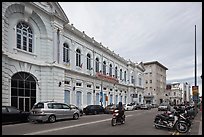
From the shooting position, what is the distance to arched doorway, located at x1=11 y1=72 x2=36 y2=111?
78.3 ft

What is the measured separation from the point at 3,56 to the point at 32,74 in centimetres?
481

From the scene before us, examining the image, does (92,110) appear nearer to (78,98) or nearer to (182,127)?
(78,98)

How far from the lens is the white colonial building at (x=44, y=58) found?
23.6 meters

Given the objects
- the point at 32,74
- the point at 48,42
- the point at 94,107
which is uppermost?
the point at 48,42

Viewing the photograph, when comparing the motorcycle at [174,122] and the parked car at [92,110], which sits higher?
the motorcycle at [174,122]

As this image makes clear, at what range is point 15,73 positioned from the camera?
947 inches

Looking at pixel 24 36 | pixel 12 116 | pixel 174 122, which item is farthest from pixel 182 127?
pixel 24 36

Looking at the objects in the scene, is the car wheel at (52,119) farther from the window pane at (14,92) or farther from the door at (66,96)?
the door at (66,96)

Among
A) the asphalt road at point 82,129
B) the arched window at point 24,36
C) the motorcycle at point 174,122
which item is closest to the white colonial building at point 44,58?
the arched window at point 24,36

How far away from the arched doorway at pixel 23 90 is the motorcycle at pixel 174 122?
15.4 meters

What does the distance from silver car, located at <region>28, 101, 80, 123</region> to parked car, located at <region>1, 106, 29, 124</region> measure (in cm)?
60

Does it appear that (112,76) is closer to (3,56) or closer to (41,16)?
(41,16)

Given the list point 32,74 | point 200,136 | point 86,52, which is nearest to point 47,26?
point 32,74

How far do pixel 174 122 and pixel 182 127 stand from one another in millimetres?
601
